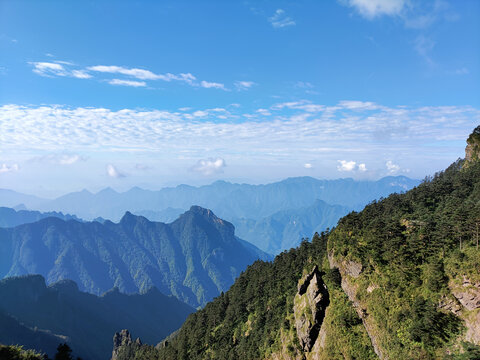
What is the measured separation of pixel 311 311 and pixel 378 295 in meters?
17.7

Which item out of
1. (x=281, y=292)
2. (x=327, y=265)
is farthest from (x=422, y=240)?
(x=281, y=292)

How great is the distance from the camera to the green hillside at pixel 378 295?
48.0 m

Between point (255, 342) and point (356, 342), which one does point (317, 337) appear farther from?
point (255, 342)

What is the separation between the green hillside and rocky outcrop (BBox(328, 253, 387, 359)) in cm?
22

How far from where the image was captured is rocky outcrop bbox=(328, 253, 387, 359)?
55569 mm

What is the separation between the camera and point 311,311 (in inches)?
2717

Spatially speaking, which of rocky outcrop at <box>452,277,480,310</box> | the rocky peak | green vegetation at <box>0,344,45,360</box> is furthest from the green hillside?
green vegetation at <box>0,344,45,360</box>

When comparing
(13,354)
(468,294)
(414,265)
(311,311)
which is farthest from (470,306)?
(13,354)

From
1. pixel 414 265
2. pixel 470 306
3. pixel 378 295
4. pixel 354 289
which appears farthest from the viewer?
pixel 354 289

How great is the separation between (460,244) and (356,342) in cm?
2997

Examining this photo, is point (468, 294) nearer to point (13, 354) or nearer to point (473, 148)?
point (13, 354)

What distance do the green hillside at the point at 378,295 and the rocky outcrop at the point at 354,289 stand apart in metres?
0.22

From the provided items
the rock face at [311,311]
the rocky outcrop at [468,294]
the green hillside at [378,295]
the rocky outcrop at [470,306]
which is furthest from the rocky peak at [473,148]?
the rock face at [311,311]

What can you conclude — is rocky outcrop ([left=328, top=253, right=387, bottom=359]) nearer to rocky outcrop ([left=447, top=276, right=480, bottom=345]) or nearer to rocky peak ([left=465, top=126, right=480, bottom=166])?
rocky outcrop ([left=447, top=276, right=480, bottom=345])
